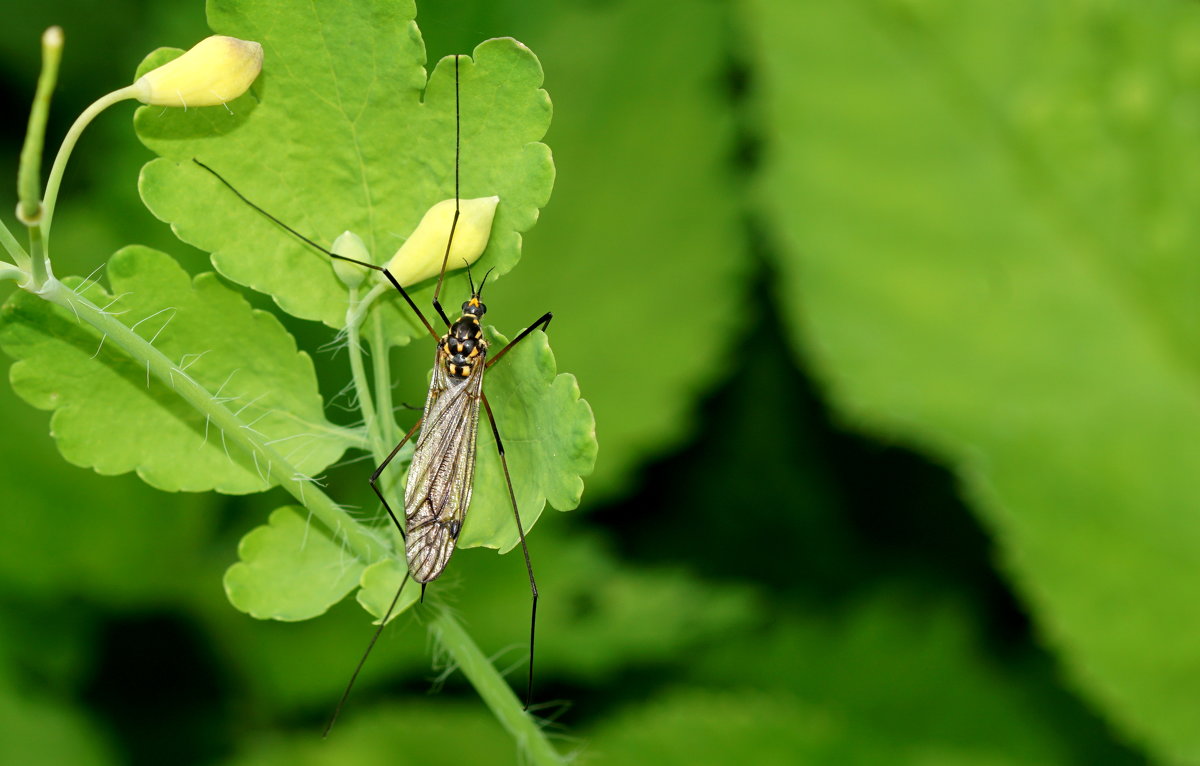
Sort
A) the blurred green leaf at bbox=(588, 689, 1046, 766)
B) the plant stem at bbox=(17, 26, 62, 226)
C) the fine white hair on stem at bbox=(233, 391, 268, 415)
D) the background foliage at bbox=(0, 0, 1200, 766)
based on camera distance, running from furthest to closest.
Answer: the background foliage at bbox=(0, 0, 1200, 766)
the blurred green leaf at bbox=(588, 689, 1046, 766)
the fine white hair on stem at bbox=(233, 391, 268, 415)
the plant stem at bbox=(17, 26, 62, 226)

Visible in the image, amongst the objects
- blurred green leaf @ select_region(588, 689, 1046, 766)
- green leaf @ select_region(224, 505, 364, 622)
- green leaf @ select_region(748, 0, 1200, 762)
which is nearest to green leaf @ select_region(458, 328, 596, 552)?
green leaf @ select_region(224, 505, 364, 622)

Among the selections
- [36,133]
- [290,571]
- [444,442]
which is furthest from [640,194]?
[36,133]

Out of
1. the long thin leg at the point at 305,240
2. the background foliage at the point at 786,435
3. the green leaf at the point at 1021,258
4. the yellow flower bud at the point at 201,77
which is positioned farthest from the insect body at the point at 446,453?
the green leaf at the point at 1021,258

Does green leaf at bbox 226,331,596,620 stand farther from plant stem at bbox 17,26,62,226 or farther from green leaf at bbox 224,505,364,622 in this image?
plant stem at bbox 17,26,62,226

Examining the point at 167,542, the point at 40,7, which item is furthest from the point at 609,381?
the point at 40,7

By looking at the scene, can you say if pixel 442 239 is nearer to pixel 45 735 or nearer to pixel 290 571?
pixel 290 571

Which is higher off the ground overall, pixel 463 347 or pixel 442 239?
pixel 463 347
